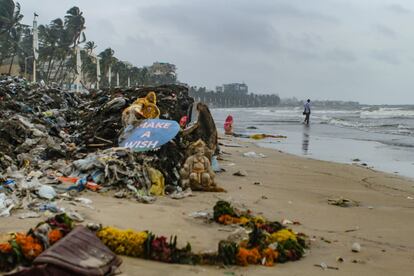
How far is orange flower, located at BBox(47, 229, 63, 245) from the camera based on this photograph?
446 centimetres

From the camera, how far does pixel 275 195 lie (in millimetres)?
9078

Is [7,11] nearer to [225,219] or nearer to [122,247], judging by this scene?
[225,219]

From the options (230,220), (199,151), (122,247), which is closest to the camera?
(122,247)

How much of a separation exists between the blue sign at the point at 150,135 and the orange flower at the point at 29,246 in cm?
497

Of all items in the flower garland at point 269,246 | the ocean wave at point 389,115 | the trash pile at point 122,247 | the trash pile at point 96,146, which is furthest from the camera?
the ocean wave at point 389,115

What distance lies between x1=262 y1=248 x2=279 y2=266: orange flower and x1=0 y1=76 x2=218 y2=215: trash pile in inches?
113

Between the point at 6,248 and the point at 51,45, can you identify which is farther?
the point at 51,45

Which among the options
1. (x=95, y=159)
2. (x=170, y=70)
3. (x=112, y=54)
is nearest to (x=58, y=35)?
(x=112, y=54)

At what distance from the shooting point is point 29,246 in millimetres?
4258

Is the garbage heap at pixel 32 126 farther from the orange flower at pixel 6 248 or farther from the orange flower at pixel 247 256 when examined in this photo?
the orange flower at pixel 247 256

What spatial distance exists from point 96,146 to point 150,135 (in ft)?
6.07

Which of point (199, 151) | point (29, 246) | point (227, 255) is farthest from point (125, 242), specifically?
point (199, 151)

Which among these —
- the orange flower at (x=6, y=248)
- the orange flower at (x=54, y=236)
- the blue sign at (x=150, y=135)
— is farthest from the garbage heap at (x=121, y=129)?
the orange flower at (x=6, y=248)

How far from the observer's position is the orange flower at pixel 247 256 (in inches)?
188
